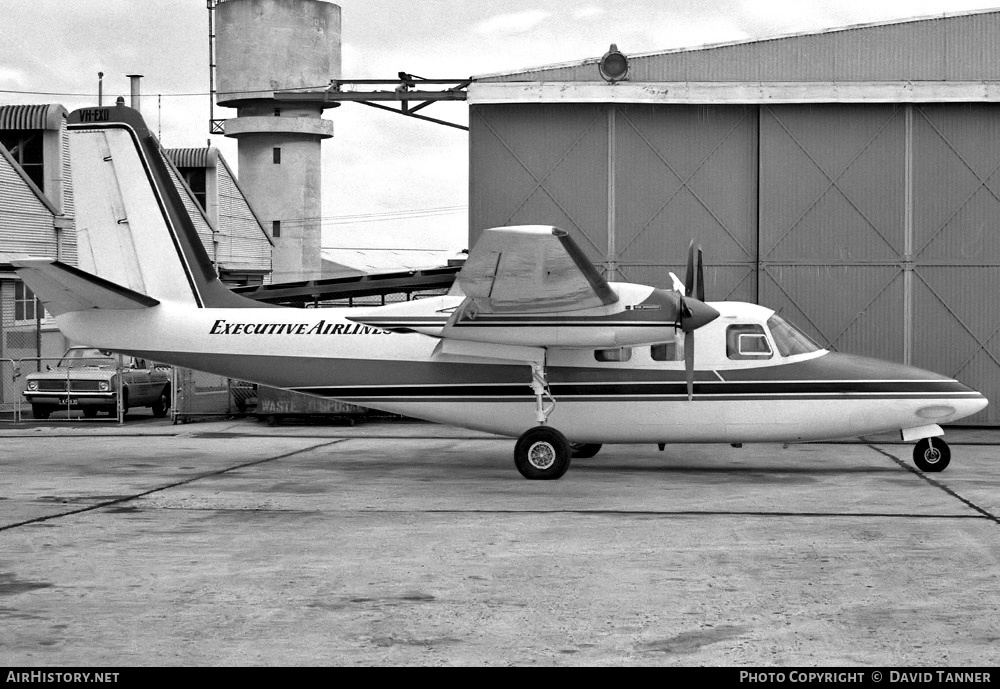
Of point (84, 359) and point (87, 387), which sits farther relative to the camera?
point (84, 359)

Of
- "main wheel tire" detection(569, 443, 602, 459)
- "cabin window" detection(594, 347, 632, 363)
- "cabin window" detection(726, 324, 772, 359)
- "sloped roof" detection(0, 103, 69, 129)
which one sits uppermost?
"sloped roof" detection(0, 103, 69, 129)

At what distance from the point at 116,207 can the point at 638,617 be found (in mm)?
13479

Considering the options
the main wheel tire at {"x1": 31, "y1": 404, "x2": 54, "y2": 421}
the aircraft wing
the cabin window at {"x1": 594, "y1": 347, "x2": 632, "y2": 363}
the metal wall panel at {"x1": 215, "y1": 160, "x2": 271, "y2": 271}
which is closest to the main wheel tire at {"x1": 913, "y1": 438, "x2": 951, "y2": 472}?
the cabin window at {"x1": 594, "y1": 347, "x2": 632, "y2": 363}

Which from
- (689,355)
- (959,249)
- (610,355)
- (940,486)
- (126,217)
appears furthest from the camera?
(959,249)

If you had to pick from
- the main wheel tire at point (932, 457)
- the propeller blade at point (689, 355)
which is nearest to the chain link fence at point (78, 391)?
the propeller blade at point (689, 355)

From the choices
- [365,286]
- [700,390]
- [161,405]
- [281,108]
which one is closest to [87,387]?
[161,405]

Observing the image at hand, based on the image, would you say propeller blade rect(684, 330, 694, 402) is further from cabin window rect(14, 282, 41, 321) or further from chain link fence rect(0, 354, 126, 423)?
cabin window rect(14, 282, 41, 321)

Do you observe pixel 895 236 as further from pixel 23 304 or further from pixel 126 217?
pixel 23 304

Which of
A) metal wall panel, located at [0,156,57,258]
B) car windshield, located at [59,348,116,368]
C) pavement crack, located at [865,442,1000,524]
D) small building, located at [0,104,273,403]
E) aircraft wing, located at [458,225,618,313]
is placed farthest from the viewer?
small building, located at [0,104,273,403]

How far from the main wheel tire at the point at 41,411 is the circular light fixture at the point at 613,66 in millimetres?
16022

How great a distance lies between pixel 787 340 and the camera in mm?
17828

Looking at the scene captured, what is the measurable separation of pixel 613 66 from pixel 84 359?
15247 millimetres

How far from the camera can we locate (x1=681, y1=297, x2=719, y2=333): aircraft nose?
1694cm

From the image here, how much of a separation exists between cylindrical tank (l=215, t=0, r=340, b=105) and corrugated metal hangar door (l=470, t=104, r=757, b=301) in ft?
108
